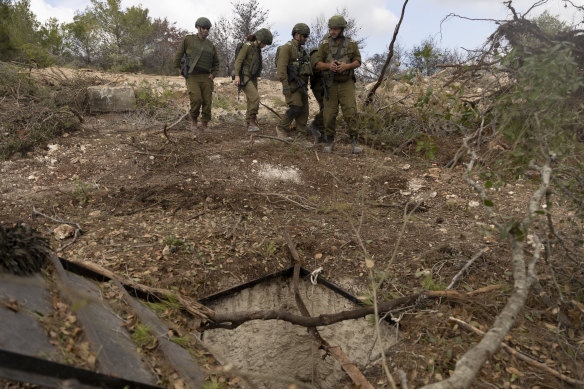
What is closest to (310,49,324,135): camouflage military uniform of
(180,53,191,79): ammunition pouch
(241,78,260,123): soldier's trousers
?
(241,78,260,123): soldier's trousers

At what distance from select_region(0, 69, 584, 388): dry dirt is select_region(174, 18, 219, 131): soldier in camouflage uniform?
546mm

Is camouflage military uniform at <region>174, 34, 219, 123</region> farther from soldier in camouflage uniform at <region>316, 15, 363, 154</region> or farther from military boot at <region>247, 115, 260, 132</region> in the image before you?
soldier in camouflage uniform at <region>316, 15, 363, 154</region>

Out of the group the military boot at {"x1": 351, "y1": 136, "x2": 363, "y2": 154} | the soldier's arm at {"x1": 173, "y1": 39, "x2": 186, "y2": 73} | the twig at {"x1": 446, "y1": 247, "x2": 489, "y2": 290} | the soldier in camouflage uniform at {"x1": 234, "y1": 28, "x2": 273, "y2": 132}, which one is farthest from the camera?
the soldier's arm at {"x1": 173, "y1": 39, "x2": 186, "y2": 73}

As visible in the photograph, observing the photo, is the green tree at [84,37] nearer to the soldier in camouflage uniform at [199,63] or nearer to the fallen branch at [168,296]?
the soldier in camouflage uniform at [199,63]

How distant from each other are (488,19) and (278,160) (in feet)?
8.98

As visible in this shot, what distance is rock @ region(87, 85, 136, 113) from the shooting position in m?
7.03

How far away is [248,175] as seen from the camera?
4688 millimetres

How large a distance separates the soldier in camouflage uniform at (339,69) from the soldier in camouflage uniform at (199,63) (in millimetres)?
1684

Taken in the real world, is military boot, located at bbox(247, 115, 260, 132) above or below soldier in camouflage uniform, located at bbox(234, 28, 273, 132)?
below

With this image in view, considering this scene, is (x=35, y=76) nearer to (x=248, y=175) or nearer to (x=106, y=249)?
(x=248, y=175)

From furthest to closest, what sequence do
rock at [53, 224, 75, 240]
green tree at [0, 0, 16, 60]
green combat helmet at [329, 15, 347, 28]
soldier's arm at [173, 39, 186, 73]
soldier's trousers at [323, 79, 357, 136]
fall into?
green tree at [0, 0, 16, 60]
soldier's arm at [173, 39, 186, 73]
soldier's trousers at [323, 79, 357, 136]
green combat helmet at [329, 15, 347, 28]
rock at [53, 224, 75, 240]

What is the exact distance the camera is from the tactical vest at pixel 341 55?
4996mm

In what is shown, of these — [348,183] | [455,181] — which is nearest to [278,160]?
[348,183]

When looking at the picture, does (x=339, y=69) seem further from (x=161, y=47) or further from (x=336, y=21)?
(x=161, y=47)
